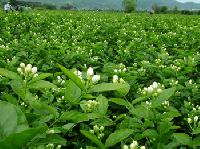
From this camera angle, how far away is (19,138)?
1.25 metres

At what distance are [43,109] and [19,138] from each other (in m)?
0.79

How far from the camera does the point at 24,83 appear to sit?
6.61 ft

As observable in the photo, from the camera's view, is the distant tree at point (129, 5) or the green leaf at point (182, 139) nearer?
the green leaf at point (182, 139)

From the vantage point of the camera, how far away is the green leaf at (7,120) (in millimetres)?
1387

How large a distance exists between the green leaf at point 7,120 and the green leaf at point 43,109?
55 cm

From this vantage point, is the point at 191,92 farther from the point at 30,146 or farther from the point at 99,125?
the point at 30,146

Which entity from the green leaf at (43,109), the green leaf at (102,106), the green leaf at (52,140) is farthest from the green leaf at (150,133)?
the green leaf at (52,140)

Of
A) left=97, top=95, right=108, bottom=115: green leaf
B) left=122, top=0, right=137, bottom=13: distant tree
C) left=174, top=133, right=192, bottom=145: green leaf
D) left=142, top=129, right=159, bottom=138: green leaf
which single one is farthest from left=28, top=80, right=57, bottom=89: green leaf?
left=122, top=0, right=137, bottom=13: distant tree

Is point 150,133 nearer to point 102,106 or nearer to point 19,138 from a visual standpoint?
point 102,106

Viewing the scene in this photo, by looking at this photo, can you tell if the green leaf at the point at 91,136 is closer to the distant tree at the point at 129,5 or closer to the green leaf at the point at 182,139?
the green leaf at the point at 182,139

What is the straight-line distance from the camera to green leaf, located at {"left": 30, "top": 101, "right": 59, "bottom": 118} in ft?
6.46

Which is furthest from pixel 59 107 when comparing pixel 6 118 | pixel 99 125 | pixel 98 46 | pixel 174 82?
pixel 98 46

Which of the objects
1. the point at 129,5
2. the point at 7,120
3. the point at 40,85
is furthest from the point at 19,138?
the point at 129,5

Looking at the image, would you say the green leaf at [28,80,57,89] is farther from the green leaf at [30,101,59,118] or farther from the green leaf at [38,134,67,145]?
the green leaf at [38,134,67,145]
